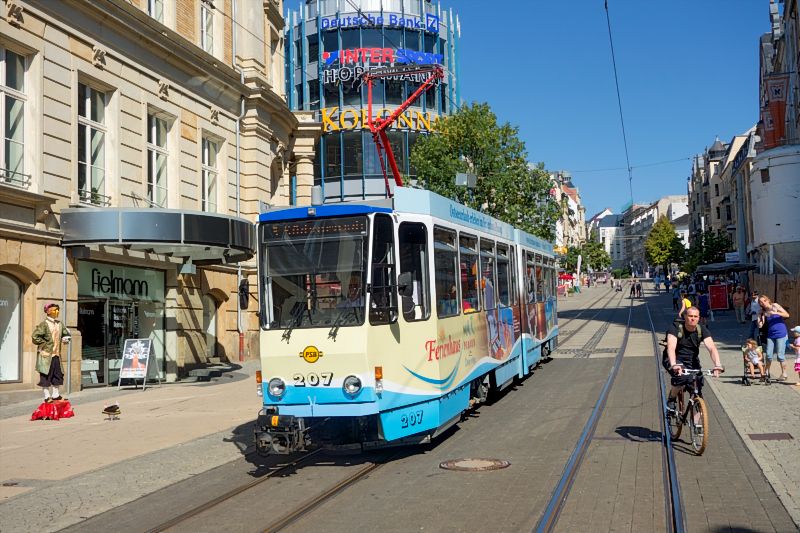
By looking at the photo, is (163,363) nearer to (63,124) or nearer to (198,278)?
(198,278)

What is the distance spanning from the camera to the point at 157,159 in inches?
859

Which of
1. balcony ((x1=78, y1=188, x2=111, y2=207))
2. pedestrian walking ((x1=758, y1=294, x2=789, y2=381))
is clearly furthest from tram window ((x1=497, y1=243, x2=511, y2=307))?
balcony ((x1=78, y1=188, x2=111, y2=207))

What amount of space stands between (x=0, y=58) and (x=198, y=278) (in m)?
9.06

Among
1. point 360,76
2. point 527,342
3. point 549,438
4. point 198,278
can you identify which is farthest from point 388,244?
point 360,76

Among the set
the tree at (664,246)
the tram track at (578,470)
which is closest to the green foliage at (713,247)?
the tree at (664,246)

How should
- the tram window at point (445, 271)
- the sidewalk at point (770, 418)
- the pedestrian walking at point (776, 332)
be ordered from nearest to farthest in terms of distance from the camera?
1. the sidewalk at point (770, 418)
2. the tram window at point (445, 271)
3. the pedestrian walking at point (776, 332)

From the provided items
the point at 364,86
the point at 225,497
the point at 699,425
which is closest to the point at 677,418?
the point at 699,425

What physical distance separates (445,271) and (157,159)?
1334 centimetres

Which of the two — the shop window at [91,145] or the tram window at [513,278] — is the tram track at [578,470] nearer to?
the tram window at [513,278]

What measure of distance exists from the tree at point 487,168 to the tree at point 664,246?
68504mm

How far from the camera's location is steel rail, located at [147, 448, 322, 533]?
728 cm

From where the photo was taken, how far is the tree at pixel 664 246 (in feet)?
341

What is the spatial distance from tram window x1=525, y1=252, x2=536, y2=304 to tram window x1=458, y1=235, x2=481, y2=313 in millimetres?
4918

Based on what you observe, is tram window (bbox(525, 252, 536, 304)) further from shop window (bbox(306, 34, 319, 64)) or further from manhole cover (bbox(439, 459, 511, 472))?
shop window (bbox(306, 34, 319, 64))
